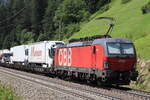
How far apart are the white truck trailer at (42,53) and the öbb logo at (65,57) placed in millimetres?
3270

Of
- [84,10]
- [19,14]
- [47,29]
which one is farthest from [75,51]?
[19,14]

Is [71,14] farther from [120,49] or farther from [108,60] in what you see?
[108,60]

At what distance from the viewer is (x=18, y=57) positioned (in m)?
50.5

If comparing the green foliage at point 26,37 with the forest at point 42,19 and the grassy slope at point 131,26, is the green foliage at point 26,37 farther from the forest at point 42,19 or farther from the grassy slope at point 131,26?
the grassy slope at point 131,26

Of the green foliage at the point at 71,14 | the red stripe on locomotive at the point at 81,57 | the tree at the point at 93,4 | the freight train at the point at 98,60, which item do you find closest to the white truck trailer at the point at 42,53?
the freight train at the point at 98,60

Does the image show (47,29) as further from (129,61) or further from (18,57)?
(129,61)

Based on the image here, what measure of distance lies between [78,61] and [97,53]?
3.72 meters

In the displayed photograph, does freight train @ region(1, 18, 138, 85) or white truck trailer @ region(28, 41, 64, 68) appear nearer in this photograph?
freight train @ region(1, 18, 138, 85)

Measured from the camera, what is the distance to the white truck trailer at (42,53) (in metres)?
34.5

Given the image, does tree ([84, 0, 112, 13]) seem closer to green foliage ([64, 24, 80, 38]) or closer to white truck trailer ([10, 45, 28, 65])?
green foliage ([64, 24, 80, 38])

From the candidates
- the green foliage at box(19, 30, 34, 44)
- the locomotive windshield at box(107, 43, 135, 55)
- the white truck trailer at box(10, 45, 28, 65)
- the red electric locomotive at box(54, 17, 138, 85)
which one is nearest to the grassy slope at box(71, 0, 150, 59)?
the red electric locomotive at box(54, 17, 138, 85)

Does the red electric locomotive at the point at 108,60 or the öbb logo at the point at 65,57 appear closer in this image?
the red electric locomotive at the point at 108,60

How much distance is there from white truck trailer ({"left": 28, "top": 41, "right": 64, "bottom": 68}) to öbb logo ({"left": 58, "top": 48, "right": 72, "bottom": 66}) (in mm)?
3270

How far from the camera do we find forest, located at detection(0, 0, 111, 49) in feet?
318
